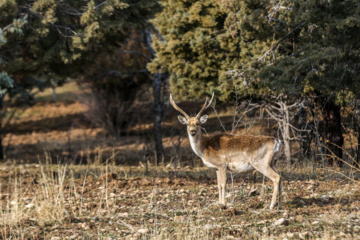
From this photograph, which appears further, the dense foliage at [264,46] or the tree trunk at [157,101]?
the tree trunk at [157,101]

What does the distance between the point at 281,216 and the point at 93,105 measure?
1986 centimetres

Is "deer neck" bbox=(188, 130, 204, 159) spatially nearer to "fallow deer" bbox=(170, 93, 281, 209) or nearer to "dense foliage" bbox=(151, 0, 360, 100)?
"fallow deer" bbox=(170, 93, 281, 209)

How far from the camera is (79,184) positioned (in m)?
9.18

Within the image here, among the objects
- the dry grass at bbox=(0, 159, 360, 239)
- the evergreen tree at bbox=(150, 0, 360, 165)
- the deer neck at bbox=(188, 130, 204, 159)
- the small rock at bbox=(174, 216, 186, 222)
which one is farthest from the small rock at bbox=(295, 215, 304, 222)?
the evergreen tree at bbox=(150, 0, 360, 165)

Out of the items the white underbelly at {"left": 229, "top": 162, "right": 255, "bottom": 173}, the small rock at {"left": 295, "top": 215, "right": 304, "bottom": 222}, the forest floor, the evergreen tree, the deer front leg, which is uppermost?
the evergreen tree

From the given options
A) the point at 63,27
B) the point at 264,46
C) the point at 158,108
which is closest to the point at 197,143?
the point at 264,46

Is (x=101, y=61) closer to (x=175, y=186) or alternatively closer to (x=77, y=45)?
(x=77, y=45)

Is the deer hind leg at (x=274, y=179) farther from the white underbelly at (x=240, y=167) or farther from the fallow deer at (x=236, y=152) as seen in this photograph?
the white underbelly at (x=240, y=167)

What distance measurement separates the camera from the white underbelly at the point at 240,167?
6.87 m

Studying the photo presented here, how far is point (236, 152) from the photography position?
6.97 m

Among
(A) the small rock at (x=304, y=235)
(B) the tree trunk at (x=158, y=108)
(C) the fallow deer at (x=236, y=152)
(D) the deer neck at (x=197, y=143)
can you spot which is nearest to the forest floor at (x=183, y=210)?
(A) the small rock at (x=304, y=235)

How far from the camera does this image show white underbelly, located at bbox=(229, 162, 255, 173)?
687 centimetres

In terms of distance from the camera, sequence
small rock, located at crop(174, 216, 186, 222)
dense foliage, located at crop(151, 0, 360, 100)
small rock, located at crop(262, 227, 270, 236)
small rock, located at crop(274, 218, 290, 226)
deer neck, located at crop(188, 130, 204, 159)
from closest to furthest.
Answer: small rock, located at crop(262, 227, 270, 236) → small rock, located at crop(274, 218, 290, 226) → small rock, located at crop(174, 216, 186, 222) → deer neck, located at crop(188, 130, 204, 159) → dense foliage, located at crop(151, 0, 360, 100)

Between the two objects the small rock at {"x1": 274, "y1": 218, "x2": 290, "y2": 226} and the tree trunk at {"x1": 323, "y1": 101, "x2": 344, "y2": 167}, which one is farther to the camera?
the tree trunk at {"x1": 323, "y1": 101, "x2": 344, "y2": 167}
